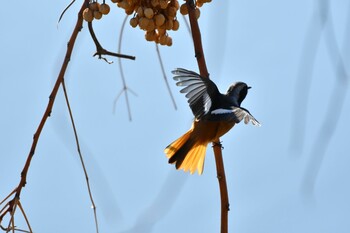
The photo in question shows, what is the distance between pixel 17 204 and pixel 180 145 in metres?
1.61

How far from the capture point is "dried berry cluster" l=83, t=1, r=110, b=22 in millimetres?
2110

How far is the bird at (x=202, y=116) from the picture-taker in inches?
108

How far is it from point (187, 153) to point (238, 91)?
49cm

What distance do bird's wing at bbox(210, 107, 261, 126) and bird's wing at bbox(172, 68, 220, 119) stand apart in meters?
0.06

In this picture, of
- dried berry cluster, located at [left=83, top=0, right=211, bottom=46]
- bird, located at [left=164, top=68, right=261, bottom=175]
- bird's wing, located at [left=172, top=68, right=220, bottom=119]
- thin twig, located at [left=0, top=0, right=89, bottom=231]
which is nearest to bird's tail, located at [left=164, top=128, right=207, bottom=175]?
bird, located at [left=164, top=68, right=261, bottom=175]

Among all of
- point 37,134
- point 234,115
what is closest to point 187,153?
point 234,115

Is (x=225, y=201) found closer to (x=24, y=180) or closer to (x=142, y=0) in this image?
(x=24, y=180)

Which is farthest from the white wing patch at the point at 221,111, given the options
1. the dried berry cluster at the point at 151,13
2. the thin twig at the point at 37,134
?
the thin twig at the point at 37,134

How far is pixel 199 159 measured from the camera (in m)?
3.29

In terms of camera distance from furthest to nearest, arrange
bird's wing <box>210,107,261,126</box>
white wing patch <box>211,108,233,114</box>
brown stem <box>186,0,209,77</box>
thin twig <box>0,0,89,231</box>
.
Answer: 1. white wing patch <box>211,108,233,114</box>
2. bird's wing <box>210,107,261,126</box>
3. brown stem <box>186,0,209,77</box>
4. thin twig <box>0,0,89,231</box>

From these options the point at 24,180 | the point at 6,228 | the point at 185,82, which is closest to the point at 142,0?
the point at 185,82

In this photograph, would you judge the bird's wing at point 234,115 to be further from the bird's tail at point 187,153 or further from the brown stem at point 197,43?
the brown stem at point 197,43

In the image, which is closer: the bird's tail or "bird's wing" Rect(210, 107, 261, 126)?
"bird's wing" Rect(210, 107, 261, 126)

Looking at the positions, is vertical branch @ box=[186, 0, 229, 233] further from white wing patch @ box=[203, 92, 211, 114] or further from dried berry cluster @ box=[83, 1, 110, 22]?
white wing patch @ box=[203, 92, 211, 114]
